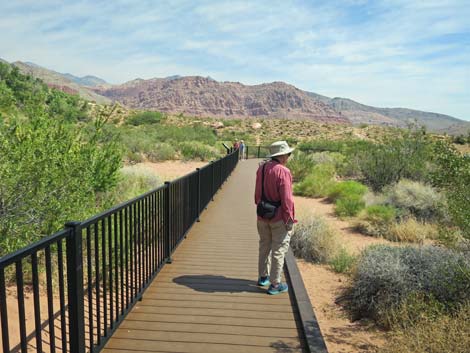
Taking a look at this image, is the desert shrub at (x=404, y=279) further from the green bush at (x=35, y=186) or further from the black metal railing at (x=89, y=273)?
the green bush at (x=35, y=186)

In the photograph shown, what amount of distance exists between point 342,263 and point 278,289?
10.8 ft

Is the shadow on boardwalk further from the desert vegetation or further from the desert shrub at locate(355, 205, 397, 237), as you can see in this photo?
the desert shrub at locate(355, 205, 397, 237)

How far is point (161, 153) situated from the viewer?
29484mm

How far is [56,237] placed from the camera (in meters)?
2.70

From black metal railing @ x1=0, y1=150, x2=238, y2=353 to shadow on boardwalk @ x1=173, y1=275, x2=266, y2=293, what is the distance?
48 cm

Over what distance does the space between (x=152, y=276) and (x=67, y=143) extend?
137 inches

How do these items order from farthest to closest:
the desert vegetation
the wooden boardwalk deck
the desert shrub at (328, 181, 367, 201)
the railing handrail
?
the desert shrub at (328, 181, 367, 201)
the desert vegetation
the wooden boardwalk deck
the railing handrail

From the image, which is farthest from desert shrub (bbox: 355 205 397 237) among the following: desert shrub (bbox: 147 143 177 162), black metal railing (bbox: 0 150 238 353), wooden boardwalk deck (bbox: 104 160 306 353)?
desert shrub (bbox: 147 143 177 162)

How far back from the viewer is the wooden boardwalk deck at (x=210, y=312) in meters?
3.85

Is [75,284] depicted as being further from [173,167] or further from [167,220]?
[173,167]

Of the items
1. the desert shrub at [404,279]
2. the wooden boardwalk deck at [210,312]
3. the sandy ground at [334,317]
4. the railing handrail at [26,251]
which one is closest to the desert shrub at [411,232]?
the sandy ground at [334,317]

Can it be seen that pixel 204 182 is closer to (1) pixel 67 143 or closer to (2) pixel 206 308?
(1) pixel 67 143

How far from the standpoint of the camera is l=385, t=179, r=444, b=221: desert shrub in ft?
39.7

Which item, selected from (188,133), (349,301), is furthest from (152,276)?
(188,133)
